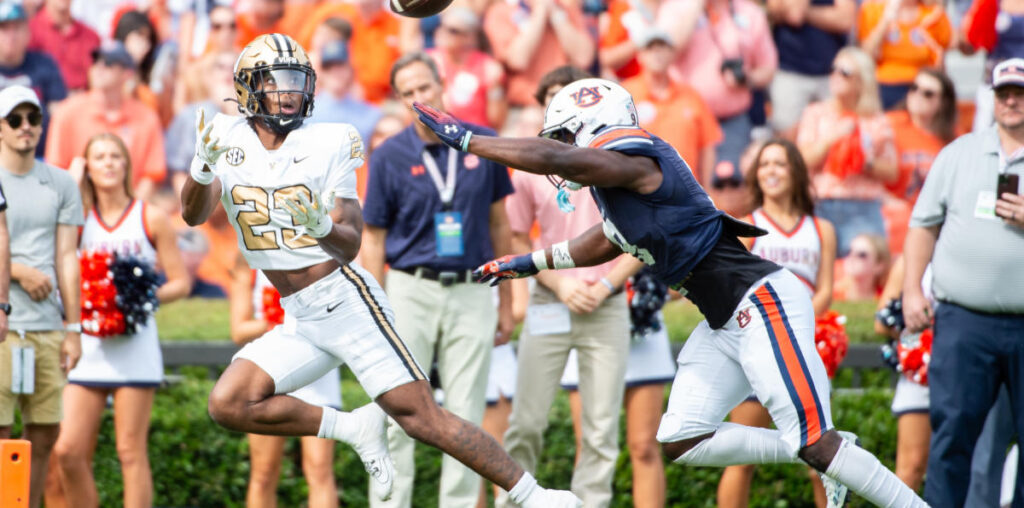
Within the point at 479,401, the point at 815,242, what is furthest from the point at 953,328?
the point at 479,401

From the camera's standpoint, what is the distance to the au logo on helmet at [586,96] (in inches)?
239

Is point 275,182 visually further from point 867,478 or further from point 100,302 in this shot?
point 867,478

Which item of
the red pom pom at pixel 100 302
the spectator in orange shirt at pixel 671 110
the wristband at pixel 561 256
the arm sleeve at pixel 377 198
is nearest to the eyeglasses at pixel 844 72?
the spectator in orange shirt at pixel 671 110

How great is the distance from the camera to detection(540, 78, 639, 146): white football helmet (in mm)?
6051

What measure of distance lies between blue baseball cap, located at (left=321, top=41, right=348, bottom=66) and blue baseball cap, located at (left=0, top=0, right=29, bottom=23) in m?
2.55

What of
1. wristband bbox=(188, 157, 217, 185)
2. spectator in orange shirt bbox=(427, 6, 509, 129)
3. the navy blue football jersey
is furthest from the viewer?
spectator in orange shirt bbox=(427, 6, 509, 129)

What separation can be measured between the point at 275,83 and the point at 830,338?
3633mm

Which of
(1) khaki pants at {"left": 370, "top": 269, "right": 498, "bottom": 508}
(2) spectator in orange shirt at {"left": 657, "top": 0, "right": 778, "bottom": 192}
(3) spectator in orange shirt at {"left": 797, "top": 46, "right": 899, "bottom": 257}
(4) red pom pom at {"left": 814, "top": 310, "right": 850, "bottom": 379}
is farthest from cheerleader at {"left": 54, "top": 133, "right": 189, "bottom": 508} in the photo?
(3) spectator in orange shirt at {"left": 797, "top": 46, "right": 899, "bottom": 257}

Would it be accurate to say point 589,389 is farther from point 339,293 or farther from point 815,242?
point 339,293

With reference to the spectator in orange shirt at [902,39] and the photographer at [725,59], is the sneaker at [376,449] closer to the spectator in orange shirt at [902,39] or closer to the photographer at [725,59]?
the photographer at [725,59]

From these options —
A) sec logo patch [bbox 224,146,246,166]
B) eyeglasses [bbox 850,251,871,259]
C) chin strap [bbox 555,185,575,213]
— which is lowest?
eyeglasses [bbox 850,251,871,259]

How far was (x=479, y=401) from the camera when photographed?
764cm

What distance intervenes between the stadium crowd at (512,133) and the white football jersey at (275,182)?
1.47 metres

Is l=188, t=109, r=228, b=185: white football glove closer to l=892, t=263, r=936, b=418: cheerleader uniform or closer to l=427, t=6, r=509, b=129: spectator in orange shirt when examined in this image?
l=892, t=263, r=936, b=418: cheerleader uniform
